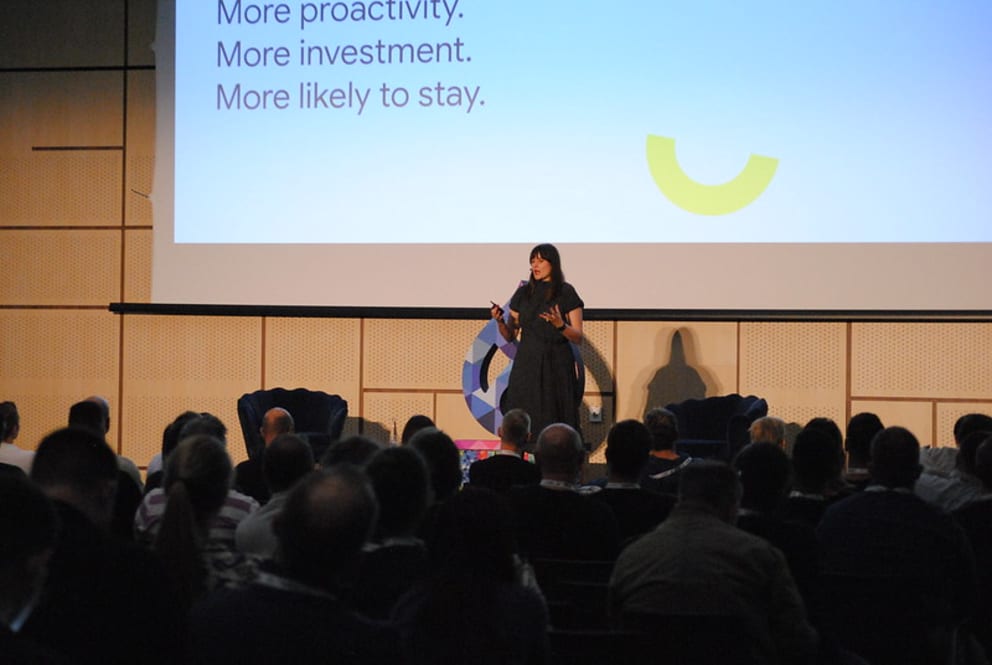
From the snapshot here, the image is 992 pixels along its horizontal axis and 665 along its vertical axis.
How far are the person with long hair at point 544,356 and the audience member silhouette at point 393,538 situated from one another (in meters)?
3.97

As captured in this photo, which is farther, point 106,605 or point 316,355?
point 316,355

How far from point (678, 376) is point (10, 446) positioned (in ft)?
13.5

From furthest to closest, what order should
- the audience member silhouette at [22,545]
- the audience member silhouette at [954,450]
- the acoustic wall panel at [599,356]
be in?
the acoustic wall panel at [599,356] → the audience member silhouette at [954,450] → the audience member silhouette at [22,545]

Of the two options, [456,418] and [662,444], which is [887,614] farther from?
[456,418]

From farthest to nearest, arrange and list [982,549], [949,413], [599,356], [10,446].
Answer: [599,356], [949,413], [10,446], [982,549]

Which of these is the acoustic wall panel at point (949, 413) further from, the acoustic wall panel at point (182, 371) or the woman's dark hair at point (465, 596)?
the woman's dark hair at point (465, 596)

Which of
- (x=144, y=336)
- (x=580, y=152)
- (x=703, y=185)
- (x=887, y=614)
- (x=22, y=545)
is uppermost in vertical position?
(x=580, y=152)

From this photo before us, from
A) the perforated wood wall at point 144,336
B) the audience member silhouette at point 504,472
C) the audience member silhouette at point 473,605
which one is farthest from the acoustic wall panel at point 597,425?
the audience member silhouette at point 473,605

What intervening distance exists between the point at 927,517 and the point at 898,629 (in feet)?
1.15

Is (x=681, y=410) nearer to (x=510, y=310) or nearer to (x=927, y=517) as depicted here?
(x=510, y=310)

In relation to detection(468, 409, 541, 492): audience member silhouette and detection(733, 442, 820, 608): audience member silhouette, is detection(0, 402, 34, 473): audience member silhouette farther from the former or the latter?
detection(733, 442, 820, 608): audience member silhouette

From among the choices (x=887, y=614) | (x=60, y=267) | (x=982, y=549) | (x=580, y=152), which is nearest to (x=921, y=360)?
(x=580, y=152)

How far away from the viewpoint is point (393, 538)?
101 inches

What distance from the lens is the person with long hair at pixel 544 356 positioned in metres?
6.52
